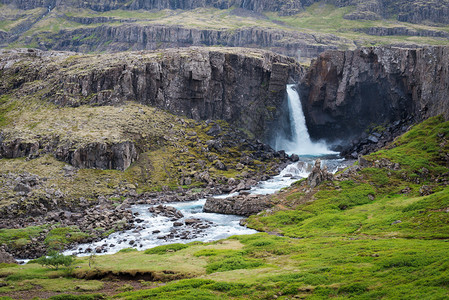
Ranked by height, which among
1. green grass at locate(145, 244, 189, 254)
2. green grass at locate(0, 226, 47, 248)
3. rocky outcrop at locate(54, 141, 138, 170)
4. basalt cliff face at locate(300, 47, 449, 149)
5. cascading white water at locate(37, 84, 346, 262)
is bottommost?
cascading white water at locate(37, 84, 346, 262)

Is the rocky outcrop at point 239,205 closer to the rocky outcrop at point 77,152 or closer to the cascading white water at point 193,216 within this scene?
the cascading white water at point 193,216

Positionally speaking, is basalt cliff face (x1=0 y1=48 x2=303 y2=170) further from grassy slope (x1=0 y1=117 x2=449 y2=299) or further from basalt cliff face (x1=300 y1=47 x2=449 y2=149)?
grassy slope (x1=0 y1=117 x2=449 y2=299)

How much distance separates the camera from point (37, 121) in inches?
4161

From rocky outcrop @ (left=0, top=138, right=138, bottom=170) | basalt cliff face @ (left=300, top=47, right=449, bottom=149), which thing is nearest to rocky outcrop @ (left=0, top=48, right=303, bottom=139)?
basalt cliff face @ (left=300, top=47, right=449, bottom=149)

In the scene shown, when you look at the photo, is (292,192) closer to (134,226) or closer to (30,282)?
(134,226)

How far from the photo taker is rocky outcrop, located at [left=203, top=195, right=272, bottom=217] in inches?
2943

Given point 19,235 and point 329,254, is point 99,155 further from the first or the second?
point 329,254

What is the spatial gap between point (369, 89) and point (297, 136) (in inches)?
1099

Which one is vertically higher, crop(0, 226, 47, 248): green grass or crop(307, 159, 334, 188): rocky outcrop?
crop(307, 159, 334, 188): rocky outcrop

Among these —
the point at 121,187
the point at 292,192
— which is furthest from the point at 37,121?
the point at 292,192

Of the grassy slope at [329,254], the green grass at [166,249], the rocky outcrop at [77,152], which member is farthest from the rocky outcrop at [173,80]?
the green grass at [166,249]

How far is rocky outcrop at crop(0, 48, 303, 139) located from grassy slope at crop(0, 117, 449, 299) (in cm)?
5965

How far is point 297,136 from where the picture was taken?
140625 millimetres

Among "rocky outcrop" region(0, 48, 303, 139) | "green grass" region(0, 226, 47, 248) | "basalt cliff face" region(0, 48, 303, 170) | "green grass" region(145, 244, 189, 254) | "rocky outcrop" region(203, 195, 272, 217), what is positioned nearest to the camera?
"green grass" region(145, 244, 189, 254)
